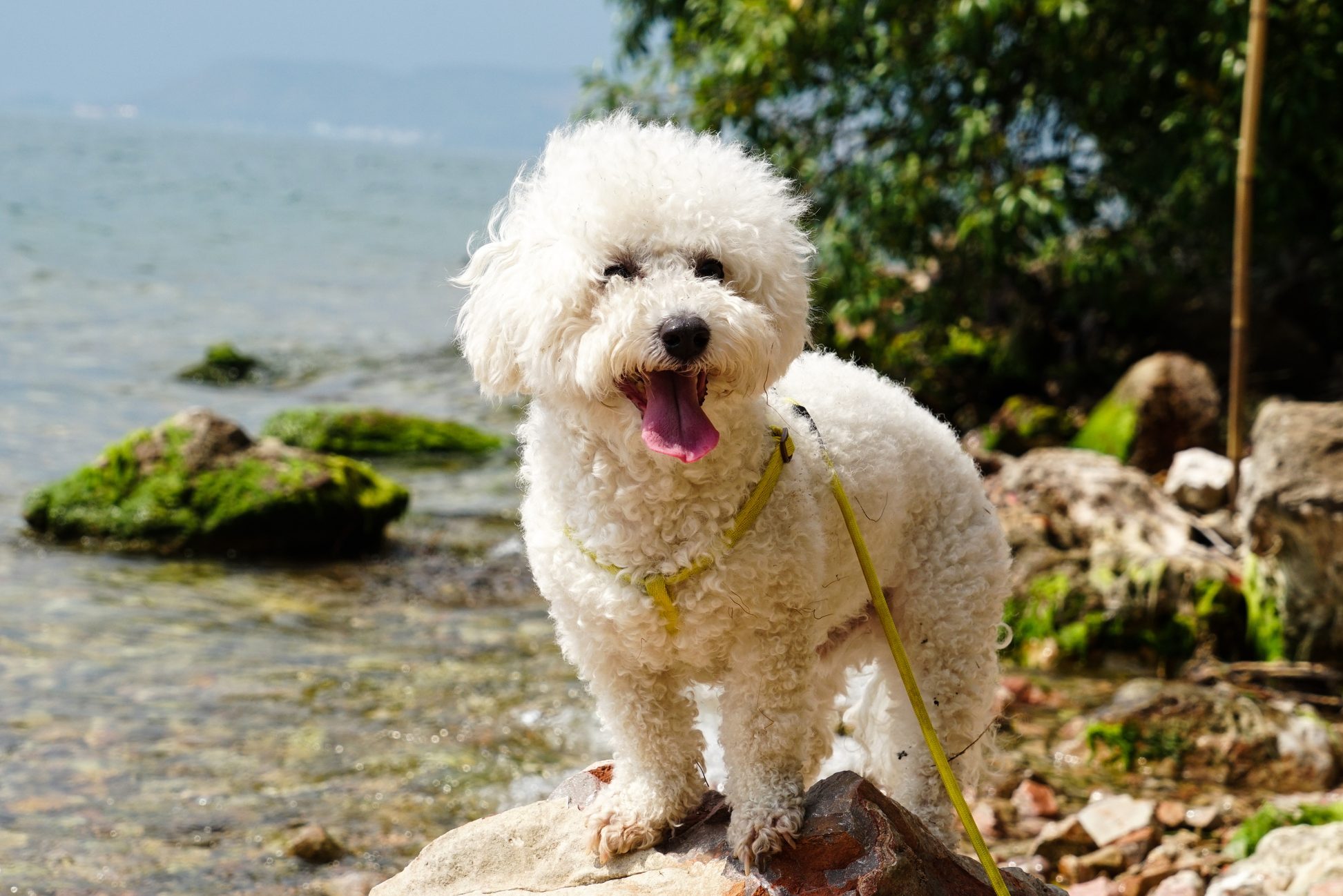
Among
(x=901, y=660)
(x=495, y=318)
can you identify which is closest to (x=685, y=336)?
(x=495, y=318)

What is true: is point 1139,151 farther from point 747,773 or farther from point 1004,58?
point 747,773

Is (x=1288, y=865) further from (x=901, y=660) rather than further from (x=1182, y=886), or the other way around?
(x=901, y=660)

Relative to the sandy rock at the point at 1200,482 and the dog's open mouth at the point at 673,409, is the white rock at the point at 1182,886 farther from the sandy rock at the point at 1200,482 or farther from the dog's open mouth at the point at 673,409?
the sandy rock at the point at 1200,482

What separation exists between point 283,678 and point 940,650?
423cm

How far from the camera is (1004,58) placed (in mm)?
10188

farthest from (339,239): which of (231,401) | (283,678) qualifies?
(283,678)

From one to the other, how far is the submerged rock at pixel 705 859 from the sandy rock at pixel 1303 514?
10.6 ft

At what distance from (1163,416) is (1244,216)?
8.09ft

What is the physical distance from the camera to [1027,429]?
36.2 ft

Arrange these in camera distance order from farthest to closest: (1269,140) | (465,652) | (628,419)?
(1269,140)
(465,652)
(628,419)

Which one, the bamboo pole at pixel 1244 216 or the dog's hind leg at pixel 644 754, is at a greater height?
the bamboo pole at pixel 1244 216

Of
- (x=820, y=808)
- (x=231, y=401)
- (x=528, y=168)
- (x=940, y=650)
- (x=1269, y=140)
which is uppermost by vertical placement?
(x=1269, y=140)

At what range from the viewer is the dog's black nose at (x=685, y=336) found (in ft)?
9.37

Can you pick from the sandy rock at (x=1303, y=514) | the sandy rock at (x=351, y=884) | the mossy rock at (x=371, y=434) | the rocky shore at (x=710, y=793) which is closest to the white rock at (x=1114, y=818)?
the rocky shore at (x=710, y=793)
